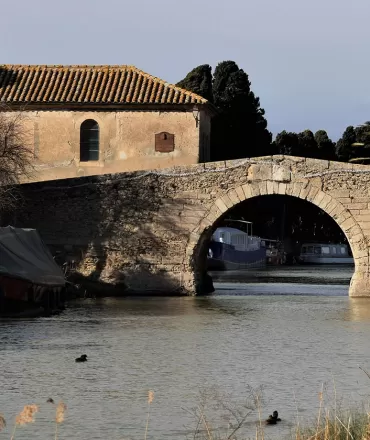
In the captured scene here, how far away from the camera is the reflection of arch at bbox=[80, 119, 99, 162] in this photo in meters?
32.6

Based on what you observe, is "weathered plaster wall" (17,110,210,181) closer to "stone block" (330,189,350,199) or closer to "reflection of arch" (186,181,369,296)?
"reflection of arch" (186,181,369,296)

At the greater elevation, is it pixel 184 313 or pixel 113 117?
pixel 113 117

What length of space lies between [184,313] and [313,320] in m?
2.66

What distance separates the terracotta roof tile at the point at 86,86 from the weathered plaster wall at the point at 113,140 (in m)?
0.41

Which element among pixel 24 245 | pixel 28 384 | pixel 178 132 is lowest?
pixel 28 384

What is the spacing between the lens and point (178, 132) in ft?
106

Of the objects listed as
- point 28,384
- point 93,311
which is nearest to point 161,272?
point 93,311

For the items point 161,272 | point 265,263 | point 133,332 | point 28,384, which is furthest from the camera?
point 265,263

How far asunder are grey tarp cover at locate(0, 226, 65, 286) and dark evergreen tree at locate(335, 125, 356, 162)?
5148 cm

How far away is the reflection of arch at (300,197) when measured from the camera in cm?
2728

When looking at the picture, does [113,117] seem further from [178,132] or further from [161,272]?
[161,272]

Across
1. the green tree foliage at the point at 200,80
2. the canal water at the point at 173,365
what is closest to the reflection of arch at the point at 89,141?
the canal water at the point at 173,365

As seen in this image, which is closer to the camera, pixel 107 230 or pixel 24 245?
pixel 24 245

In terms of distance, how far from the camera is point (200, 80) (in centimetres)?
5844
